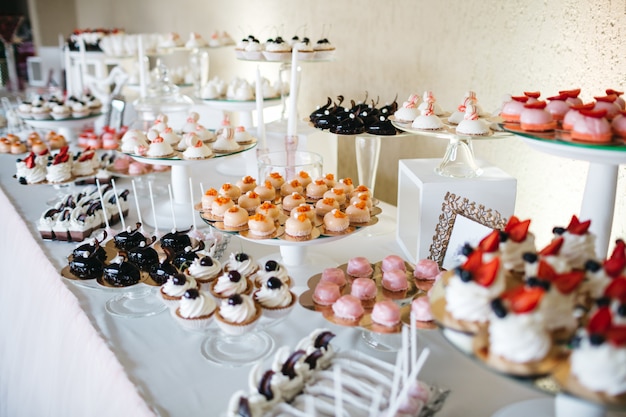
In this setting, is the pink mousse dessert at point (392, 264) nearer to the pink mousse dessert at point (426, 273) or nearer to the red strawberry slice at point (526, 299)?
the pink mousse dessert at point (426, 273)

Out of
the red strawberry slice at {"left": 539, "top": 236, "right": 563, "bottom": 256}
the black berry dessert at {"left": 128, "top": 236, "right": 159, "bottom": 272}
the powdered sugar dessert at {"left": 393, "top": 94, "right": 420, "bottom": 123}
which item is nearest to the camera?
the red strawberry slice at {"left": 539, "top": 236, "right": 563, "bottom": 256}

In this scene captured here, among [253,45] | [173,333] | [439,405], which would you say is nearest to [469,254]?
[439,405]

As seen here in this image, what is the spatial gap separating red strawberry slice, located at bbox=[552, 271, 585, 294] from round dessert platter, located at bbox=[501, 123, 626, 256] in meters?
0.31

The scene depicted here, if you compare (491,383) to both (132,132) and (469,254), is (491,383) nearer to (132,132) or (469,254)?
(469,254)

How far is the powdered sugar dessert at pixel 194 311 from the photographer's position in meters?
1.13

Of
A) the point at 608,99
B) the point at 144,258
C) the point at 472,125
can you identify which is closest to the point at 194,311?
the point at 144,258

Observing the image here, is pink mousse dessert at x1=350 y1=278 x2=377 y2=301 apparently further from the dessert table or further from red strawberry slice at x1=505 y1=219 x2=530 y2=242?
red strawberry slice at x1=505 y1=219 x2=530 y2=242

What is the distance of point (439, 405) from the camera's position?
3.29 feet

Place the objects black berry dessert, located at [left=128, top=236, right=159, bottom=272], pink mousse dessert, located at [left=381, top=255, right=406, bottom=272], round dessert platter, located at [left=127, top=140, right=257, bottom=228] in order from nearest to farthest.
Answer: pink mousse dessert, located at [left=381, top=255, right=406, bottom=272] < black berry dessert, located at [left=128, top=236, right=159, bottom=272] < round dessert platter, located at [left=127, top=140, right=257, bottom=228]

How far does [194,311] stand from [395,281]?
459mm

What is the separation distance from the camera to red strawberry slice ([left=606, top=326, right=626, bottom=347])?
74cm

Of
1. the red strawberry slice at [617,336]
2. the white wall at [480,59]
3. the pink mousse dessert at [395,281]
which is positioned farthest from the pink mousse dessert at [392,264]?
the red strawberry slice at [617,336]

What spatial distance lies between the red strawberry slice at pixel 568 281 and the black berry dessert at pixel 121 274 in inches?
39.0

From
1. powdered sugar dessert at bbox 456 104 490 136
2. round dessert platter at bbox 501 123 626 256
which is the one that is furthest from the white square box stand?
round dessert platter at bbox 501 123 626 256
